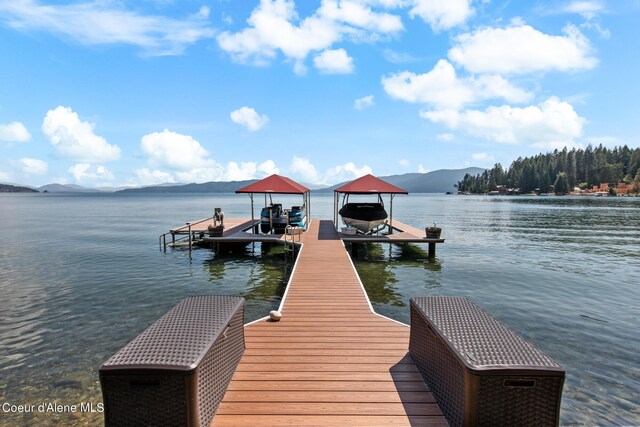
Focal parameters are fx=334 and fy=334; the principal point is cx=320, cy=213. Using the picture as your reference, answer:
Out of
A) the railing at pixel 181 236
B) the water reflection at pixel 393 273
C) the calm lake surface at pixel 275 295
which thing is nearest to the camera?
the calm lake surface at pixel 275 295

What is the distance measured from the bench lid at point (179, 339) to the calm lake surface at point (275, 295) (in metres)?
2.98

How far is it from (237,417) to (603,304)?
40.0 feet

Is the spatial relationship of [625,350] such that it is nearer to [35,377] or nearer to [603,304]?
[603,304]

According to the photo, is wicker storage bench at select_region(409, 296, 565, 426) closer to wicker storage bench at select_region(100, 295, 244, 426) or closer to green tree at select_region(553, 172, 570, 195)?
wicker storage bench at select_region(100, 295, 244, 426)

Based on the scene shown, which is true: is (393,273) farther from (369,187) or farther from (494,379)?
(494,379)

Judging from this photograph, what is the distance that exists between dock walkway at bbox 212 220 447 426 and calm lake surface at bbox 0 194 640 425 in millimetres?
2841

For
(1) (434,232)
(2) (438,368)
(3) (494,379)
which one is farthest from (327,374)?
(1) (434,232)

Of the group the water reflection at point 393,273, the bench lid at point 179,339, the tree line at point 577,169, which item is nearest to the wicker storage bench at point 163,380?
the bench lid at point 179,339

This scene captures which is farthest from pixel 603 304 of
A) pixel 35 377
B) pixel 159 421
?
pixel 35 377

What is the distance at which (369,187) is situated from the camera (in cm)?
1784

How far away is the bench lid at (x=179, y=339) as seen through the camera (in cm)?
276

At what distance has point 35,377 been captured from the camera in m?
6.23

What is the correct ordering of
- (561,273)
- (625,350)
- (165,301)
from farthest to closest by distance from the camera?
(561,273) → (165,301) → (625,350)

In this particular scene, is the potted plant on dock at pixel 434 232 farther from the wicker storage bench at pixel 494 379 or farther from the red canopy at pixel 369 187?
the wicker storage bench at pixel 494 379
